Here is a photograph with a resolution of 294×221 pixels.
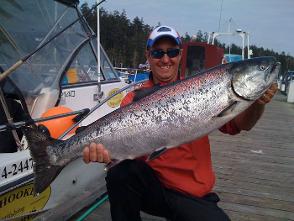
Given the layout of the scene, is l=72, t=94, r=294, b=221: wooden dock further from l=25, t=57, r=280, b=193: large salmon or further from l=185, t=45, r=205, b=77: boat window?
l=185, t=45, r=205, b=77: boat window

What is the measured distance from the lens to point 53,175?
113 inches

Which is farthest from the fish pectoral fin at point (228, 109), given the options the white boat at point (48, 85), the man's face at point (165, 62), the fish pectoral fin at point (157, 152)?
the white boat at point (48, 85)

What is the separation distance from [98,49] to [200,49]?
12.0m

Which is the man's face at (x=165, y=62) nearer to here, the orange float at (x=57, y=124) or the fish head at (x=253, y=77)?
the fish head at (x=253, y=77)

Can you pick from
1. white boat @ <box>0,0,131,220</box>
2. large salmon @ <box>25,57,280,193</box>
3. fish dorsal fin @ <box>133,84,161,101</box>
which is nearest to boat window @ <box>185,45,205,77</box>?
white boat @ <box>0,0,131,220</box>

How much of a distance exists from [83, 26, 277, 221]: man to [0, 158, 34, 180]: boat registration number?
2.51 ft

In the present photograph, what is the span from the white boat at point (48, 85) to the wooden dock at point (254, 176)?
66 centimetres

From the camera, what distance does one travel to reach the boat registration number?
129 inches

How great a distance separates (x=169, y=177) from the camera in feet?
10.2

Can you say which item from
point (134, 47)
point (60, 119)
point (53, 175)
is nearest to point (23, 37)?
point (60, 119)

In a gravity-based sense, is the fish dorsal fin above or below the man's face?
below

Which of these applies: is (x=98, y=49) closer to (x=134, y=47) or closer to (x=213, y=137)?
(x=213, y=137)

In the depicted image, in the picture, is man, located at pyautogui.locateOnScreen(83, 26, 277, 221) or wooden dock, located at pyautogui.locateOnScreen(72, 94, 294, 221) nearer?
man, located at pyautogui.locateOnScreen(83, 26, 277, 221)

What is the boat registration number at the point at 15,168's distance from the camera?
10.8 feet
